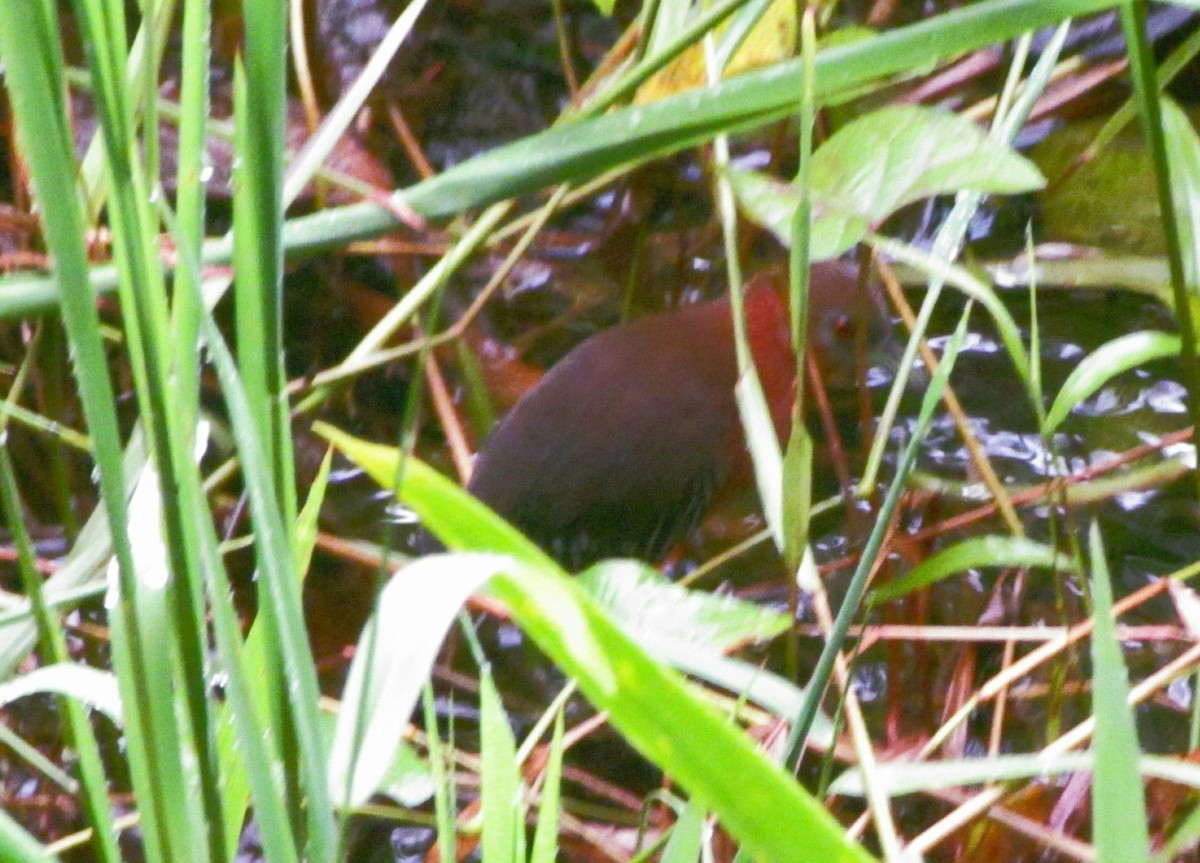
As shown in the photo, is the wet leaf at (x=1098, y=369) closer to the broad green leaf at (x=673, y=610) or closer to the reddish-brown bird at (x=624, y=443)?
the broad green leaf at (x=673, y=610)

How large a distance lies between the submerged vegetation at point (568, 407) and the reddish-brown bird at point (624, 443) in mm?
58

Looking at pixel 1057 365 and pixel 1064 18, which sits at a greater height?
pixel 1064 18

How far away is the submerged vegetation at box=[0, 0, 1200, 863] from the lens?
423 millimetres

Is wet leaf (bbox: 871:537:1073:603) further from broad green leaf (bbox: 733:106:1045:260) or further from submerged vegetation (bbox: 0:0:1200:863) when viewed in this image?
broad green leaf (bbox: 733:106:1045:260)

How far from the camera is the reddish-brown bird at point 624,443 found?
1.25 m

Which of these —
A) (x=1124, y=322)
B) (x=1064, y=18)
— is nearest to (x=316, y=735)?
(x=1064, y=18)

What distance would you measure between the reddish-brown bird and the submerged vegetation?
58 mm

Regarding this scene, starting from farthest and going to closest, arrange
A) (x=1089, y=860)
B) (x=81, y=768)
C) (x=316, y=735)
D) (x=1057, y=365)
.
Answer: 1. (x=1057, y=365)
2. (x=1089, y=860)
3. (x=81, y=768)
4. (x=316, y=735)

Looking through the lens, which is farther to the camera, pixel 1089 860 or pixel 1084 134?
pixel 1084 134

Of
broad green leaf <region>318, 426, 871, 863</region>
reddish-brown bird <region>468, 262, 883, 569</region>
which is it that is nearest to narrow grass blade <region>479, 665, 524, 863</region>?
broad green leaf <region>318, 426, 871, 863</region>

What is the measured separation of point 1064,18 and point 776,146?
2.15ft

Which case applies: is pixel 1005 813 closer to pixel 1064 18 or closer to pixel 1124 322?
pixel 1064 18

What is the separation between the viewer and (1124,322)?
4.18ft

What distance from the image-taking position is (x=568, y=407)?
128cm
